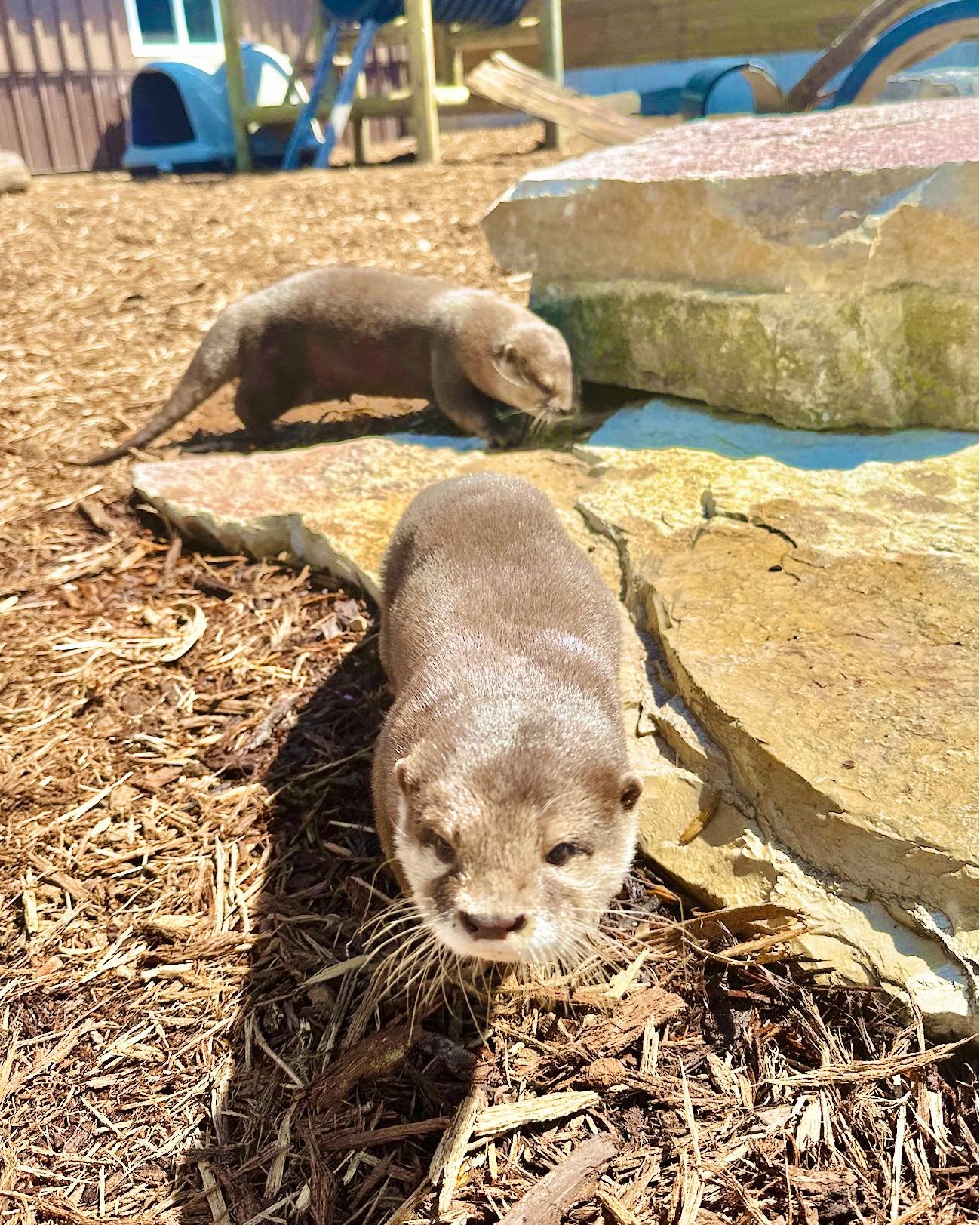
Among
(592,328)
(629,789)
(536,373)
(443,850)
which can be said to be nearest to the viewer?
(443,850)

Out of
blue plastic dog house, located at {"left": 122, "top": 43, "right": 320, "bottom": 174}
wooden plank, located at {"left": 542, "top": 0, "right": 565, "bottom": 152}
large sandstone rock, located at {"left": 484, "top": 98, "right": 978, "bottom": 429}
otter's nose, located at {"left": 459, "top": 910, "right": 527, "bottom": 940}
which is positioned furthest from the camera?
wooden plank, located at {"left": 542, "top": 0, "right": 565, "bottom": 152}

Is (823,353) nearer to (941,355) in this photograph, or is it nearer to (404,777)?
(941,355)

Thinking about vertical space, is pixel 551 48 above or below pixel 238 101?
above

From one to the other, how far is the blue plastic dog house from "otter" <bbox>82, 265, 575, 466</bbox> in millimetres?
6428

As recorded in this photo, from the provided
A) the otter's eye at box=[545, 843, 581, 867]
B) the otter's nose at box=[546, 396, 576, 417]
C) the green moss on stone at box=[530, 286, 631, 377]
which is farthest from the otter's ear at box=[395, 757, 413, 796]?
the green moss on stone at box=[530, 286, 631, 377]

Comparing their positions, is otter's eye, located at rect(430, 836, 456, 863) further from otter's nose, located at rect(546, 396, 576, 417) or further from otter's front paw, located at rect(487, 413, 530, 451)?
otter's nose, located at rect(546, 396, 576, 417)

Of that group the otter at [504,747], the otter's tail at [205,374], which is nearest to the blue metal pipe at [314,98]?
the otter's tail at [205,374]

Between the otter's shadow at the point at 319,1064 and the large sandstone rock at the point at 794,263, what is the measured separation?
2.24 m

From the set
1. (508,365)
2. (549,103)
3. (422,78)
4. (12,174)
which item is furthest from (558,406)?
(549,103)

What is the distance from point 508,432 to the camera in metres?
4.33

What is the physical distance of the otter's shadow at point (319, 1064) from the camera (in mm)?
1726

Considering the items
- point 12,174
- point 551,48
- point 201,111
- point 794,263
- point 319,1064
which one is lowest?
point 319,1064

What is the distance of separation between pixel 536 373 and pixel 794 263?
3.64 ft

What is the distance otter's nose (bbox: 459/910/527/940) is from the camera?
5.15 feet
